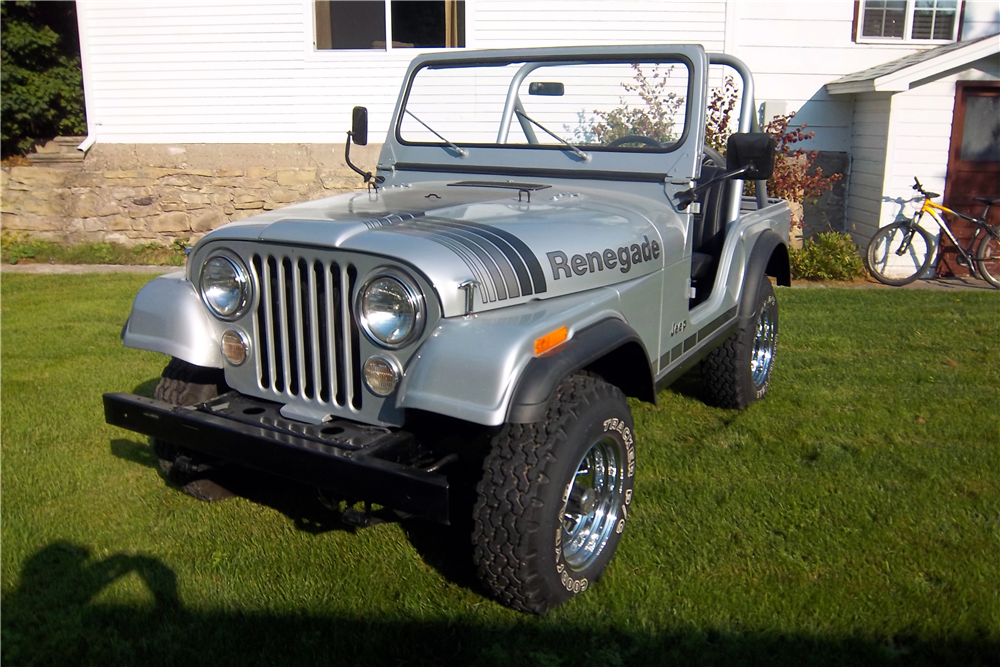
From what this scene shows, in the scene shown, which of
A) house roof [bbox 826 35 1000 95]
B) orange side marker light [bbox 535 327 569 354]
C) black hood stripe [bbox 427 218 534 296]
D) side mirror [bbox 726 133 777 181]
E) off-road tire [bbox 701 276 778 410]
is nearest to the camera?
orange side marker light [bbox 535 327 569 354]

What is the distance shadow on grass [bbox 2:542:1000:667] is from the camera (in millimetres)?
2543

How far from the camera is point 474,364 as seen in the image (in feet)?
7.68

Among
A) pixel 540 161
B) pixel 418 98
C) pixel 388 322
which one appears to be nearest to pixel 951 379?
pixel 540 161

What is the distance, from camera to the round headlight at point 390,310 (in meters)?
2.50

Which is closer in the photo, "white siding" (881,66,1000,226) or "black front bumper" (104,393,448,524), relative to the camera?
"black front bumper" (104,393,448,524)

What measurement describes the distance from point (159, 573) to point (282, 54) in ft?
26.1

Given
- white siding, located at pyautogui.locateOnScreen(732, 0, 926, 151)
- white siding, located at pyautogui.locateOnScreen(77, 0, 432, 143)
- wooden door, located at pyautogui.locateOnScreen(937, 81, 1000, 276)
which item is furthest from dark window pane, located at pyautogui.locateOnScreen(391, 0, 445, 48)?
wooden door, located at pyautogui.locateOnScreen(937, 81, 1000, 276)

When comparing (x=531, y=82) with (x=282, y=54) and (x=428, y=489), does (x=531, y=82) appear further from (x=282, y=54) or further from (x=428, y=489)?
(x=282, y=54)

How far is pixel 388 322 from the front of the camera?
2.55 meters

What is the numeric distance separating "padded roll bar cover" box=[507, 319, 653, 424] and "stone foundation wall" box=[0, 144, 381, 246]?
25.7 ft

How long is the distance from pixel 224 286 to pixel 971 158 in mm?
8797

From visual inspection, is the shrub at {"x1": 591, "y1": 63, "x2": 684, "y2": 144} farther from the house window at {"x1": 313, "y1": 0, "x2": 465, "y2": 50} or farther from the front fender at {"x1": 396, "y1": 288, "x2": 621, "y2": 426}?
the house window at {"x1": 313, "y1": 0, "x2": 465, "y2": 50}

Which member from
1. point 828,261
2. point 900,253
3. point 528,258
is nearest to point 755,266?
point 528,258

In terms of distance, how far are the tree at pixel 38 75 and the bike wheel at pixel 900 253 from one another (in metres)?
10.6
